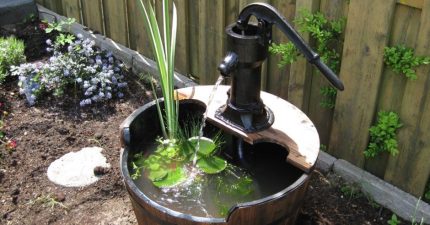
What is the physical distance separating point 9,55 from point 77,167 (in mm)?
1313

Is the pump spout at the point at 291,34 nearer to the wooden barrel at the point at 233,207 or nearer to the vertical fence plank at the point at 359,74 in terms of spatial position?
the wooden barrel at the point at 233,207

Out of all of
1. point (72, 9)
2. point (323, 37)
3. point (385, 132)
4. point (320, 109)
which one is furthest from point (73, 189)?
point (72, 9)

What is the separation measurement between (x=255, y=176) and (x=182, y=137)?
0.38m

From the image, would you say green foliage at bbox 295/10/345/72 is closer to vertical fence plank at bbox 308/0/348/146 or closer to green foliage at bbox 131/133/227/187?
vertical fence plank at bbox 308/0/348/146

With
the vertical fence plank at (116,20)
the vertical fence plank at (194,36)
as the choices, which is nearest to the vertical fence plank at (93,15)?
the vertical fence plank at (116,20)

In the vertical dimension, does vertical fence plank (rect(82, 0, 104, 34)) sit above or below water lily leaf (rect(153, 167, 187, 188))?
above

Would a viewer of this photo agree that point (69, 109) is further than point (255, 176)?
Yes

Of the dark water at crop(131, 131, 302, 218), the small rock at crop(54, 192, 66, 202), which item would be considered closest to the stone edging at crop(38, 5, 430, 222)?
the dark water at crop(131, 131, 302, 218)

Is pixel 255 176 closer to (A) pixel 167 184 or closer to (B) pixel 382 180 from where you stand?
(A) pixel 167 184

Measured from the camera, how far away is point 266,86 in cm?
313

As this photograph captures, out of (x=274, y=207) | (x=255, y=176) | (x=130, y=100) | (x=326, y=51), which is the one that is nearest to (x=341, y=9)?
(x=326, y=51)

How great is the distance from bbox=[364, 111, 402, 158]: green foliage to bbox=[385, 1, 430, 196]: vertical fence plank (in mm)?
40

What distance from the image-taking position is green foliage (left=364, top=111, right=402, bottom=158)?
8.14 feet

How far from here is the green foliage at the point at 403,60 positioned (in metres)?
2.28
